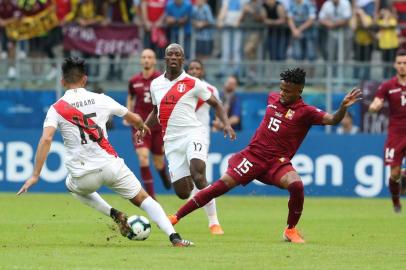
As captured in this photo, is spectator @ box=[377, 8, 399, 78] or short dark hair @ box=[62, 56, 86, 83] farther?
spectator @ box=[377, 8, 399, 78]

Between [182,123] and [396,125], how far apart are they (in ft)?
17.5

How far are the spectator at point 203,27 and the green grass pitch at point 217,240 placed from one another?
5397 mm

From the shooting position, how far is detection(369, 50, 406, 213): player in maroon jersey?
2011cm

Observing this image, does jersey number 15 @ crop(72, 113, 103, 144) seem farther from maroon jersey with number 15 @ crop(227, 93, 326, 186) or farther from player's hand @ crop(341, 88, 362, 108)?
player's hand @ crop(341, 88, 362, 108)

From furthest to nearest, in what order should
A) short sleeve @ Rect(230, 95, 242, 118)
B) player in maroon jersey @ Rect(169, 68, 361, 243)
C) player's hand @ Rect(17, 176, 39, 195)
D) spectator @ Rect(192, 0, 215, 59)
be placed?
1. spectator @ Rect(192, 0, 215, 59)
2. short sleeve @ Rect(230, 95, 242, 118)
3. player in maroon jersey @ Rect(169, 68, 361, 243)
4. player's hand @ Rect(17, 176, 39, 195)

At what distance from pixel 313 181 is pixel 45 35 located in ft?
23.8

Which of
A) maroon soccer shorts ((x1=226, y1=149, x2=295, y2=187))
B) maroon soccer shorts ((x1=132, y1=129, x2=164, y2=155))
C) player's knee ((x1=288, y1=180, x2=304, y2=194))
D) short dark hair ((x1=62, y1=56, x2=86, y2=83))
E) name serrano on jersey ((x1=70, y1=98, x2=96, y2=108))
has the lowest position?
maroon soccer shorts ((x1=132, y1=129, x2=164, y2=155))

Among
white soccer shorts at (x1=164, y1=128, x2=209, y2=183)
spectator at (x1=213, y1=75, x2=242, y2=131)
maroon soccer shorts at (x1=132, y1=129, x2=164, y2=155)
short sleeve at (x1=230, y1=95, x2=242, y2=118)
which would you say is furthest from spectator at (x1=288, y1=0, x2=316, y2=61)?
white soccer shorts at (x1=164, y1=128, x2=209, y2=183)

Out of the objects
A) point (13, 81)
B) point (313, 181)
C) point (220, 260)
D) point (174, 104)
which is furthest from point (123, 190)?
point (13, 81)

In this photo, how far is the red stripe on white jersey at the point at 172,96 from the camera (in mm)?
16375

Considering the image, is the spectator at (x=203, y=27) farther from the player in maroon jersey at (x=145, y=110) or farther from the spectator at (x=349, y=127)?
the player in maroon jersey at (x=145, y=110)

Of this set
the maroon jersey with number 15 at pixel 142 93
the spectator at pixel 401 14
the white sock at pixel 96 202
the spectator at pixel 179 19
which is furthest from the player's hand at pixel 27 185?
the spectator at pixel 401 14

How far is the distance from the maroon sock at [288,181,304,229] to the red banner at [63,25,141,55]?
13261 millimetres

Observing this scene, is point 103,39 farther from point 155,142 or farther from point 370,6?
point 370,6
